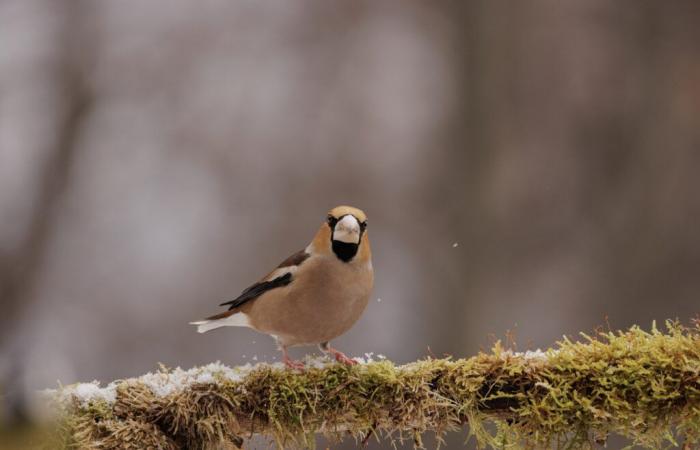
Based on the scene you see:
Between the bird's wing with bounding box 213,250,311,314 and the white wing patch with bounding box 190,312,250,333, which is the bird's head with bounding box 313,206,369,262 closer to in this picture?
the bird's wing with bounding box 213,250,311,314

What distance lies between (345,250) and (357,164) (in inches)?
145

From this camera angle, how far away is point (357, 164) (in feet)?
20.0

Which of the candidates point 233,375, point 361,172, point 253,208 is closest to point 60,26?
point 253,208

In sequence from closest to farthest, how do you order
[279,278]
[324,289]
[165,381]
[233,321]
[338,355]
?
[165,381] → [338,355] → [324,289] → [279,278] → [233,321]

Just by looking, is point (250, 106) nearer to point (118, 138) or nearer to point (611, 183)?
point (118, 138)

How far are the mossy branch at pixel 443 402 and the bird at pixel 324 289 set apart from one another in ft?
1.18

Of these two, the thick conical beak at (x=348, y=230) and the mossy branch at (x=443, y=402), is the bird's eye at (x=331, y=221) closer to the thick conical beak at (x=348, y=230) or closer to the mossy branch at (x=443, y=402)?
the thick conical beak at (x=348, y=230)

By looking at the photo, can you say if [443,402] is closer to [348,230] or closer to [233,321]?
[348,230]

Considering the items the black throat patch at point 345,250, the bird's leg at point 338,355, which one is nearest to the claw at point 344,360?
the bird's leg at point 338,355

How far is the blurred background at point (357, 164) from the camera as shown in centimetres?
555

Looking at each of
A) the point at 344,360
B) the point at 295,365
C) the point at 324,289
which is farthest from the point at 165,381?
the point at 324,289

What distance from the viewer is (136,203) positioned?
228 inches

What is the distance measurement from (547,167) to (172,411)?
184 inches

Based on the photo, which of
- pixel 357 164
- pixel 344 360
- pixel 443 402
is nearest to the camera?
pixel 443 402
